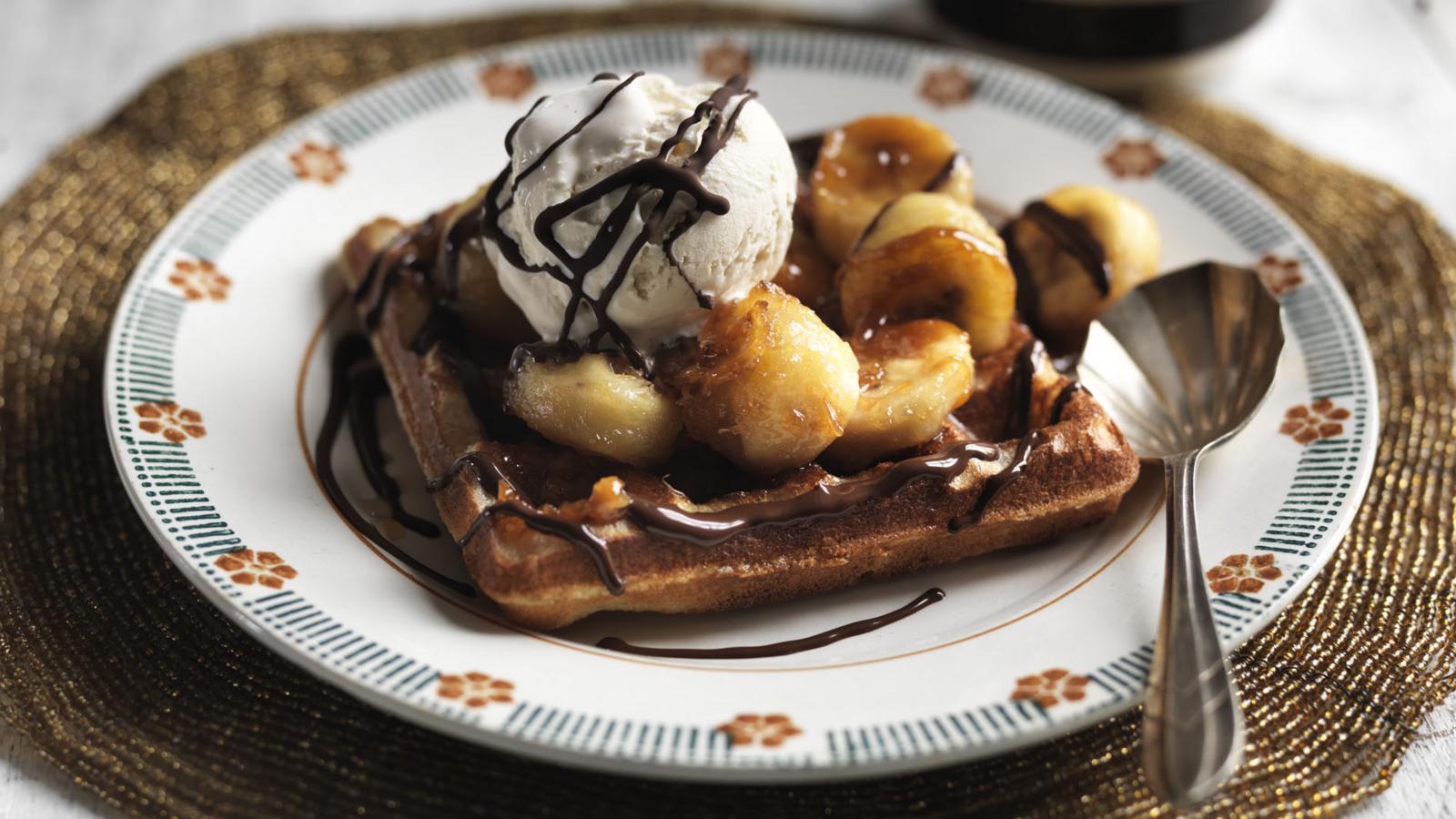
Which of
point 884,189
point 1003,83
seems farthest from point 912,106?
→ point 884,189

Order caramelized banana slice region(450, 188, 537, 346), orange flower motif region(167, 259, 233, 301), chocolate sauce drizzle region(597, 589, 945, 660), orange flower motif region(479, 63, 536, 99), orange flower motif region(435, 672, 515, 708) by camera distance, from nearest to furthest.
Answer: orange flower motif region(435, 672, 515, 708)
chocolate sauce drizzle region(597, 589, 945, 660)
caramelized banana slice region(450, 188, 537, 346)
orange flower motif region(167, 259, 233, 301)
orange flower motif region(479, 63, 536, 99)

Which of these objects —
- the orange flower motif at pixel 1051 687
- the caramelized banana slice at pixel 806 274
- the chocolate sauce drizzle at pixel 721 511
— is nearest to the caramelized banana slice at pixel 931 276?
the caramelized banana slice at pixel 806 274

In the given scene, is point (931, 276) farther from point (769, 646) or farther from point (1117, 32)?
point (1117, 32)

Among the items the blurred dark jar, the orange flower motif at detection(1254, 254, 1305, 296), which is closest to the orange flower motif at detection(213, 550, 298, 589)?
the orange flower motif at detection(1254, 254, 1305, 296)

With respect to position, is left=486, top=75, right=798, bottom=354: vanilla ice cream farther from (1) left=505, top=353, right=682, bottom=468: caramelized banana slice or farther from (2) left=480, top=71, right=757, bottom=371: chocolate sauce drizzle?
(1) left=505, top=353, right=682, bottom=468: caramelized banana slice

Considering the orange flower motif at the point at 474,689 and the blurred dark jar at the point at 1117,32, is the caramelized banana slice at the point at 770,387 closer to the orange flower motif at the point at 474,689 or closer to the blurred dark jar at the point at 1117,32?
the orange flower motif at the point at 474,689
